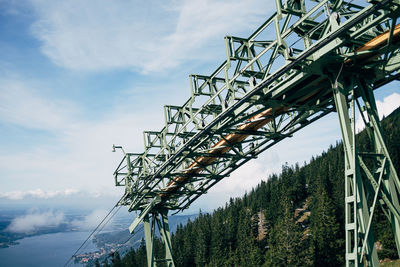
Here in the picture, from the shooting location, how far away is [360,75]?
10.2 metres

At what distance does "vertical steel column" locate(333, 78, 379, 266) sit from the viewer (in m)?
8.63

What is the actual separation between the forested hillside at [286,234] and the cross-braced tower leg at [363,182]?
17.8 meters

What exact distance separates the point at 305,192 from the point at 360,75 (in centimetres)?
9618

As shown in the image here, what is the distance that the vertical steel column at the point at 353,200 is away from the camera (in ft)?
28.3

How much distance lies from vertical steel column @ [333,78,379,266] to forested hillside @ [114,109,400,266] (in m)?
18.5

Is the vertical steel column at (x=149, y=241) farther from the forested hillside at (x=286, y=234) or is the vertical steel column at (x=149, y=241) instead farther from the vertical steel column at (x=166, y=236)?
the forested hillside at (x=286, y=234)

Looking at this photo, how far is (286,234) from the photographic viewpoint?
54.7 meters

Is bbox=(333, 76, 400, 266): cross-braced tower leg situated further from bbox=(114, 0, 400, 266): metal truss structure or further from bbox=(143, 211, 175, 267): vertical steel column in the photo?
bbox=(143, 211, 175, 267): vertical steel column

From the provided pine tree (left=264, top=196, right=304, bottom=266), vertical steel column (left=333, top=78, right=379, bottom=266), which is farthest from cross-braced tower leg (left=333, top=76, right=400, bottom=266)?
Answer: pine tree (left=264, top=196, right=304, bottom=266)

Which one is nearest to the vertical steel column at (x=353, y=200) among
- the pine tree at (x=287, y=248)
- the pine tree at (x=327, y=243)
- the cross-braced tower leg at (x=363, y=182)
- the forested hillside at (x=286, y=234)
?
the cross-braced tower leg at (x=363, y=182)

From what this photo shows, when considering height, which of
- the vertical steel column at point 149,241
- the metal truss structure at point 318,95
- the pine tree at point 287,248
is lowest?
the pine tree at point 287,248

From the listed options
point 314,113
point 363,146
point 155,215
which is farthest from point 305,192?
point 314,113

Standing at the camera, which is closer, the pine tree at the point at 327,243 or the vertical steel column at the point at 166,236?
the vertical steel column at the point at 166,236

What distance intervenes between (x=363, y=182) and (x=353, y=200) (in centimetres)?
113
